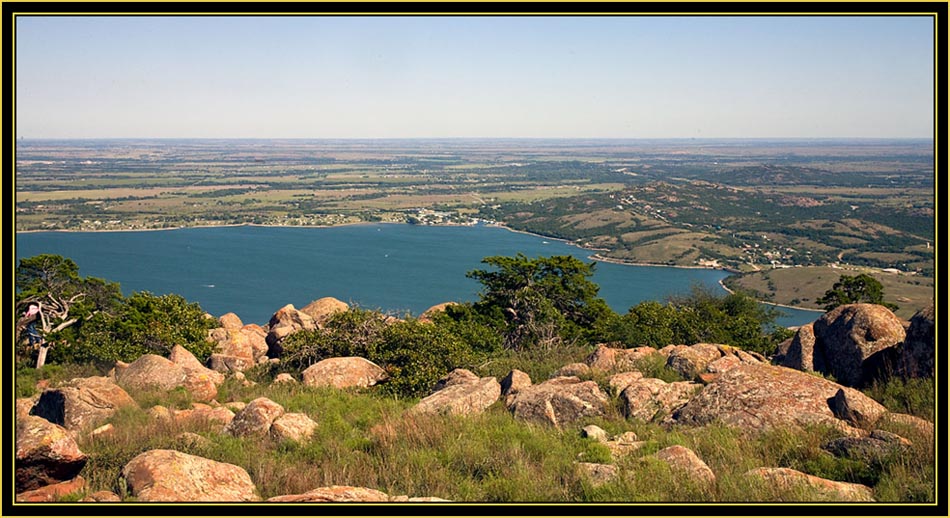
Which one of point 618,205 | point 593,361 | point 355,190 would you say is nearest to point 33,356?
point 593,361

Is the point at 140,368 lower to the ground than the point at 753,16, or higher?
lower

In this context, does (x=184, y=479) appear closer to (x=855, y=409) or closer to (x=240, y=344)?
(x=855, y=409)

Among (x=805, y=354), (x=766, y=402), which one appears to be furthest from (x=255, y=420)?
(x=805, y=354)

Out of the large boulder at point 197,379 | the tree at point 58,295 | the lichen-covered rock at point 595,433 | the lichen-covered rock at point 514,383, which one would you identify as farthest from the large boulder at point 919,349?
the tree at point 58,295

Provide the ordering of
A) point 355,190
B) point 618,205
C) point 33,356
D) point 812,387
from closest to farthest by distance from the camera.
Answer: point 812,387 → point 33,356 → point 618,205 → point 355,190

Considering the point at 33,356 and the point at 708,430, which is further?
the point at 33,356

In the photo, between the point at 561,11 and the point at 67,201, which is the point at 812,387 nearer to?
the point at 561,11

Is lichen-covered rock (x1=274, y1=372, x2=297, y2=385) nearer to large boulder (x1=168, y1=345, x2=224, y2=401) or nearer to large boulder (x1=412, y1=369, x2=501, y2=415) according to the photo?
large boulder (x1=168, y1=345, x2=224, y2=401)
